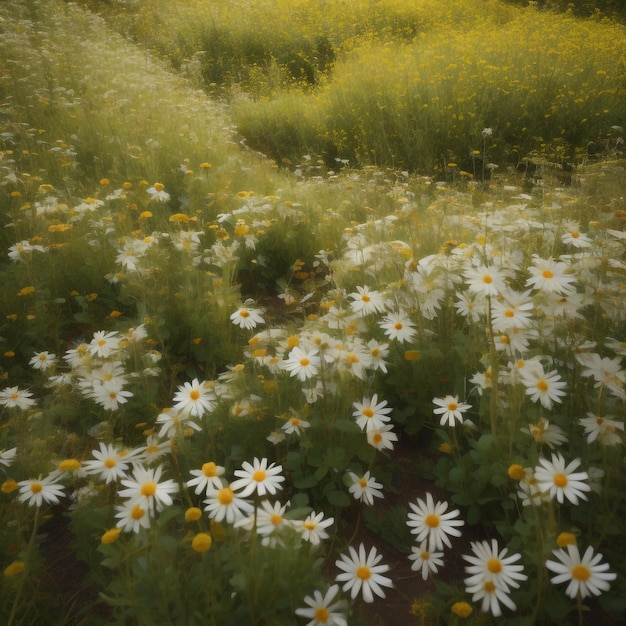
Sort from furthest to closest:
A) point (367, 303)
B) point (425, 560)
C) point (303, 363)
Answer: point (367, 303), point (303, 363), point (425, 560)

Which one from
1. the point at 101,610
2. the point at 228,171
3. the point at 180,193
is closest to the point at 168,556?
the point at 101,610

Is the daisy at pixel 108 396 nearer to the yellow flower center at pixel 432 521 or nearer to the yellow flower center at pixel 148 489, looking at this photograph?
the yellow flower center at pixel 148 489

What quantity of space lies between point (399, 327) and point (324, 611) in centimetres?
114

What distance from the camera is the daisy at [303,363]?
181cm

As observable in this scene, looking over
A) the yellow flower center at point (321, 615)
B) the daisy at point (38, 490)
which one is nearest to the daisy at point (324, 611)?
the yellow flower center at point (321, 615)

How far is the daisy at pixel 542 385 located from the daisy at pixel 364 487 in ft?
1.93

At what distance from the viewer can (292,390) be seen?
1928 millimetres

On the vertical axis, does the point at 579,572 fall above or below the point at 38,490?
above

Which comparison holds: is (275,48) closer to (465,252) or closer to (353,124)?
(353,124)

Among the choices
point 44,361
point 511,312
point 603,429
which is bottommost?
point 44,361

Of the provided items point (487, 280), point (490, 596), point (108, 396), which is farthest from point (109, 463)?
point (487, 280)

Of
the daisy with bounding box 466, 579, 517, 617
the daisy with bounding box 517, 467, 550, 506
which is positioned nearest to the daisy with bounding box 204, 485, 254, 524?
the daisy with bounding box 466, 579, 517, 617

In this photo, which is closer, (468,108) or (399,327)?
(399,327)

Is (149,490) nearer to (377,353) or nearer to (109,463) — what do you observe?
(109,463)
